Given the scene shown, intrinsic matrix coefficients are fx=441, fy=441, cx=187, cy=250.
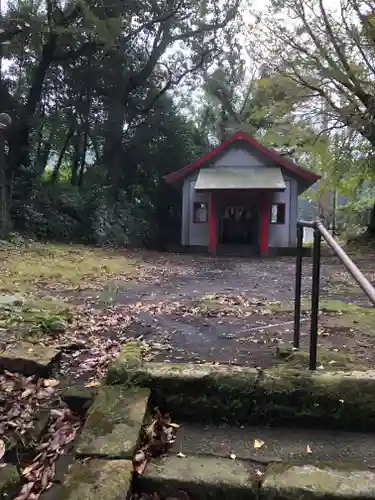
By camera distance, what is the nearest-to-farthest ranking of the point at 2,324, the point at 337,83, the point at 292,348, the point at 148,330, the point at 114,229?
the point at 292,348 < the point at 2,324 < the point at 148,330 < the point at 337,83 < the point at 114,229

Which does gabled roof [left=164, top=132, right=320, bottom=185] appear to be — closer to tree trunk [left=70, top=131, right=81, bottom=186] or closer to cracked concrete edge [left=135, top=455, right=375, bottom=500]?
tree trunk [left=70, top=131, right=81, bottom=186]

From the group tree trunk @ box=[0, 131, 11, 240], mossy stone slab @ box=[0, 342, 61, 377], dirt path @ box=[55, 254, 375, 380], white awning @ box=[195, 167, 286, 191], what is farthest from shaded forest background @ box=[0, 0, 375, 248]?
mossy stone slab @ box=[0, 342, 61, 377]

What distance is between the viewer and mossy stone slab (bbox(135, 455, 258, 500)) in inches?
68.9

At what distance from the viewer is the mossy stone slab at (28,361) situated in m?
2.59

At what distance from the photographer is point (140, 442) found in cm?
196

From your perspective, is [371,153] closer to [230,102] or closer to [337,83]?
Answer: [337,83]

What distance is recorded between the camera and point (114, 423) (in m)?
2.02

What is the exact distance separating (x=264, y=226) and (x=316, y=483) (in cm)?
1378

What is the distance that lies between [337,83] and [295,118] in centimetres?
209

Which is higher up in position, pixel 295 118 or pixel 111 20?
pixel 111 20

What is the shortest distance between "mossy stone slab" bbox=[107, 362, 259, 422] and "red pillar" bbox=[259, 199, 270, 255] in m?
13.0

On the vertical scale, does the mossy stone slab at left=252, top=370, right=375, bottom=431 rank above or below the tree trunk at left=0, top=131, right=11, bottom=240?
below

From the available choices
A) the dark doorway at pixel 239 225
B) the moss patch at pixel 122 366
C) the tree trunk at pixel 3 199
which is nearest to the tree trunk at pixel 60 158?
the tree trunk at pixel 3 199

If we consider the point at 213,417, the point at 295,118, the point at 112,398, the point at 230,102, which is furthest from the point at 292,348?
the point at 230,102
